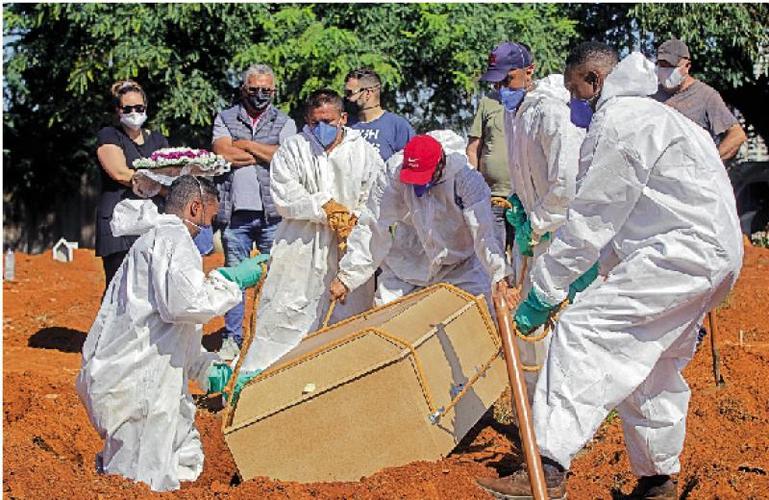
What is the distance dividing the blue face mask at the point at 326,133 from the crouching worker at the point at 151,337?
194cm

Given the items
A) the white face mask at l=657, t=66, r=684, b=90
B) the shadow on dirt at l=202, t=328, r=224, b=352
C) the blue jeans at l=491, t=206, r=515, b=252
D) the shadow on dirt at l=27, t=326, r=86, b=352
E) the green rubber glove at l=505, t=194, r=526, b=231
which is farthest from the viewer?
the shadow on dirt at l=27, t=326, r=86, b=352

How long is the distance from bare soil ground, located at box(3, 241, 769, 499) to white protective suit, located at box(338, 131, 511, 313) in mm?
845

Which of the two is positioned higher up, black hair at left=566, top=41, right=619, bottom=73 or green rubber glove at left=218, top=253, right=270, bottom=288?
black hair at left=566, top=41, right=619, bottom=73

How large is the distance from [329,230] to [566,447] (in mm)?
3216

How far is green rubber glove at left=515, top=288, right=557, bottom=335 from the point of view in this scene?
4293mm

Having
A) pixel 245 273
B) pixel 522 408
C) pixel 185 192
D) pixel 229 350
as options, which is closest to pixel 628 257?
pixel 522 408

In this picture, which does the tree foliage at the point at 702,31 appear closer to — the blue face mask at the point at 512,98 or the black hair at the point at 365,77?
the black hair at the point at 365,77

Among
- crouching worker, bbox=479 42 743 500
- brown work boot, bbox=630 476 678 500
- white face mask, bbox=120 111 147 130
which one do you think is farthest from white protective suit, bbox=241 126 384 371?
crouching worker, bbox=479 42 743 500

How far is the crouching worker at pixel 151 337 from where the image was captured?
4840 mm

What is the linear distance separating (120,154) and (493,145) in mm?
2448

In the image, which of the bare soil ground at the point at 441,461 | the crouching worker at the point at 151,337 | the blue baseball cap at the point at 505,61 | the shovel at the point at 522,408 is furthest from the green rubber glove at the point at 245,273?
the blue baseball cap at the point at 505,61

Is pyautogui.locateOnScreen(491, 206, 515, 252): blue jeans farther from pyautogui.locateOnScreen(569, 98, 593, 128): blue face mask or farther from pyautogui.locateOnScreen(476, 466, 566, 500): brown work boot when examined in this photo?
pyautogui.locateOnScreen(476, 466, 566, 500): brown work boot

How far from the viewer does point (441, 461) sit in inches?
188

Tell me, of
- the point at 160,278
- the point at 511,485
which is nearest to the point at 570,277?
the point at 511,485
